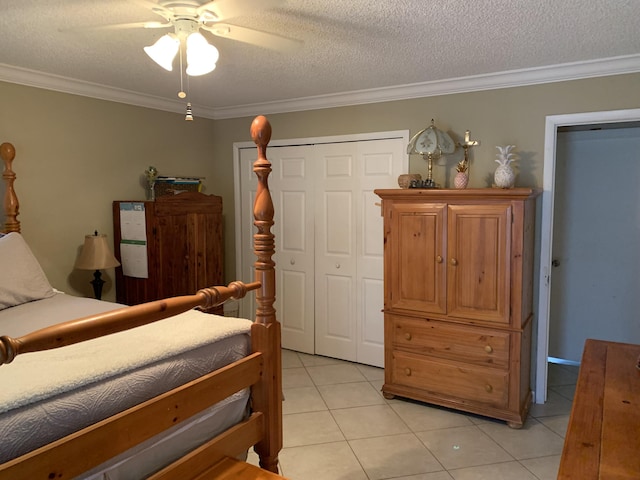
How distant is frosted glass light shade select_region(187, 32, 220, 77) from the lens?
76.4 inches

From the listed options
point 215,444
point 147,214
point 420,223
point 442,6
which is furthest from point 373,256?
point 215,444

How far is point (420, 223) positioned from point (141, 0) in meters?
2.06

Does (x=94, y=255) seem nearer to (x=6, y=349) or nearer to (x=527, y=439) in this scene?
(x=6, y=349)

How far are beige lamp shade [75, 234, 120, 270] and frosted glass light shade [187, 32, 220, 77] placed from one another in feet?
5.77

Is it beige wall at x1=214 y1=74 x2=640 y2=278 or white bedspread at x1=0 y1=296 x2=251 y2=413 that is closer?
white bedspread at x1=0 y1=296 x2=251 y2=413

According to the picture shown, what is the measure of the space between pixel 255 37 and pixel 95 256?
191 centimetres

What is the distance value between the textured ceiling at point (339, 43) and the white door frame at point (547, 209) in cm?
35

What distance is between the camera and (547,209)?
319 cm

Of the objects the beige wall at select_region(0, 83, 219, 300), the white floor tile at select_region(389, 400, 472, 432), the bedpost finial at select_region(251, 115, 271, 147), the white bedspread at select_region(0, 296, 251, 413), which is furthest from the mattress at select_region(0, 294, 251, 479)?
the white floor tile at select_region(389, 400, 472, 432)

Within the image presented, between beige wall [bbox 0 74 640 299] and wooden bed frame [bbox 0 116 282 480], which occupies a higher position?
beige wall [bbox 0 74 640 299]

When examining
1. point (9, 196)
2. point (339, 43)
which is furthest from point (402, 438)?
point (9, 196)

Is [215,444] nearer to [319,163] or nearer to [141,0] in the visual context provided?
[141,0]

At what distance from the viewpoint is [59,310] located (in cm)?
234

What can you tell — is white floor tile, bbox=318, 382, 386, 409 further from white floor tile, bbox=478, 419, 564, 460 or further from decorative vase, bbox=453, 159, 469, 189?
decorative vase, bbox=453, 159, 469, 189
